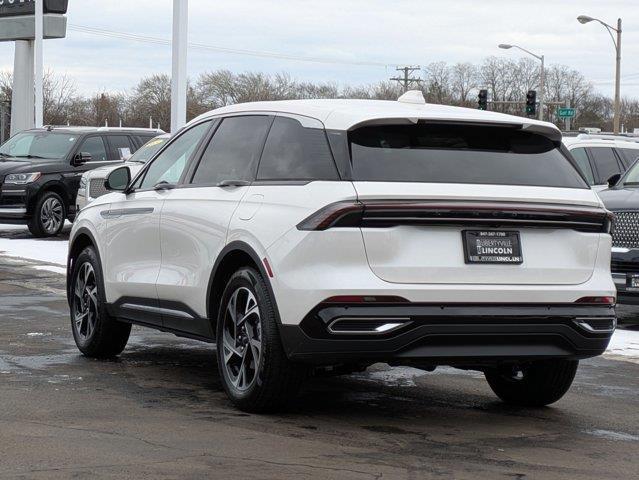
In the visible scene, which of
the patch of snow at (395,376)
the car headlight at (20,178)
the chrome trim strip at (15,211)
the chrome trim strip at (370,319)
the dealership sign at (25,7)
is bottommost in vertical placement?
the chrome trim strip at (15,211)

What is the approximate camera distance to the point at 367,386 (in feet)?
27.2

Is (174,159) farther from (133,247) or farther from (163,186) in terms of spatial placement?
(133,247)

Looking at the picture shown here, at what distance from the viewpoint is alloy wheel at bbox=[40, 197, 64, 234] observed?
76.8 ft

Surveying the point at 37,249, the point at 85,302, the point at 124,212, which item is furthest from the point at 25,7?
the point at 124,212

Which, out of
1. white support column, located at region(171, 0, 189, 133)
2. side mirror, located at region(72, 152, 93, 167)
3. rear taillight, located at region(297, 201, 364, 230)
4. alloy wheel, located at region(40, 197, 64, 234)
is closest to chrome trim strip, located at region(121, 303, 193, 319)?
rear taillight, located at region(297, 201, 364, 230)

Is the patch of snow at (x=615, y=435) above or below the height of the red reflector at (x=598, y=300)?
below

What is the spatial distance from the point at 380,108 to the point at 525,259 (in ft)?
3.80

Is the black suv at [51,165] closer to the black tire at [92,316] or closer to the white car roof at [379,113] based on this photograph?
the black tire at [92,316]

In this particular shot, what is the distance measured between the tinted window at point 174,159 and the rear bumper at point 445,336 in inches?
83.6

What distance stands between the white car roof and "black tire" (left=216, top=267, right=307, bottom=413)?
933mm

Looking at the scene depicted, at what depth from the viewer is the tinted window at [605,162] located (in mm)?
18438

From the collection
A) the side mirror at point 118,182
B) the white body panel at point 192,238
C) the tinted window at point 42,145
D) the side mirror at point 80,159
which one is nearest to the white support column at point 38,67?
the tinted window at point 42,145

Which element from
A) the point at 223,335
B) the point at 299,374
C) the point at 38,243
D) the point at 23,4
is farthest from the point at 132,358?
the point at 23,4

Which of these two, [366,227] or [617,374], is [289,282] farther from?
[617,374]
